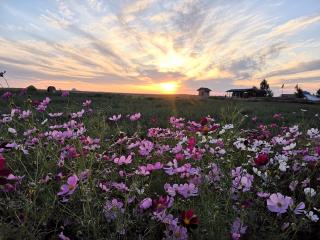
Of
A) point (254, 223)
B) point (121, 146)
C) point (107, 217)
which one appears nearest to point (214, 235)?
point (254, 223)

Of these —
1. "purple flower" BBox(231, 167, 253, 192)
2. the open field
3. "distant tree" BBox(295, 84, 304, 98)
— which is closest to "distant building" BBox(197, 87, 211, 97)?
"distant tree" BBox(295, 84, 304, 98)

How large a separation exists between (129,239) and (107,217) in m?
0.19

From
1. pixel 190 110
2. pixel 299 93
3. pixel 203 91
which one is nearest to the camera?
pixel 190 110

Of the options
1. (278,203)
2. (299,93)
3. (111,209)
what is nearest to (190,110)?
(111,209)

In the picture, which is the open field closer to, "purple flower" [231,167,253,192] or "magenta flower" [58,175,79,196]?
"purple flower" [231,167,253,192]

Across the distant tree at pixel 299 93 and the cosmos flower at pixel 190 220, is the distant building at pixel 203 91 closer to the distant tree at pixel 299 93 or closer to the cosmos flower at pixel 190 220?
the distant tree at pixel 299 93

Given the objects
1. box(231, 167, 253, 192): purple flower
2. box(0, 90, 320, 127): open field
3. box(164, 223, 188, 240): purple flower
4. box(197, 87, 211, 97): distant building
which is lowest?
box(197, 87, 211, 97): distant building

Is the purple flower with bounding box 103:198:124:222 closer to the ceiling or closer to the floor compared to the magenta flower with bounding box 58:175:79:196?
closer to the floor

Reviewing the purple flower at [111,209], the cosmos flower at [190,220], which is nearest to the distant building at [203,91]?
the purple flower at [111,209]

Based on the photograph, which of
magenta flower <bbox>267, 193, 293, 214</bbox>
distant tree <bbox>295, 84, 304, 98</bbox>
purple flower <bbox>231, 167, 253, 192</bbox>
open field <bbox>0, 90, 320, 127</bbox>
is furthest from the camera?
distant tree <bbox>295, 84, 304, 98</bbox>

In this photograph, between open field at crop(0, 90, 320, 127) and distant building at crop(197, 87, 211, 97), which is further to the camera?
distant building at crop(197, 87, 211, 97)

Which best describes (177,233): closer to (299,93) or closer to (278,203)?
(278,203)

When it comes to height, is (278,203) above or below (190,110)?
above

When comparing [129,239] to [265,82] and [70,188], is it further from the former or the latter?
[265,82]
